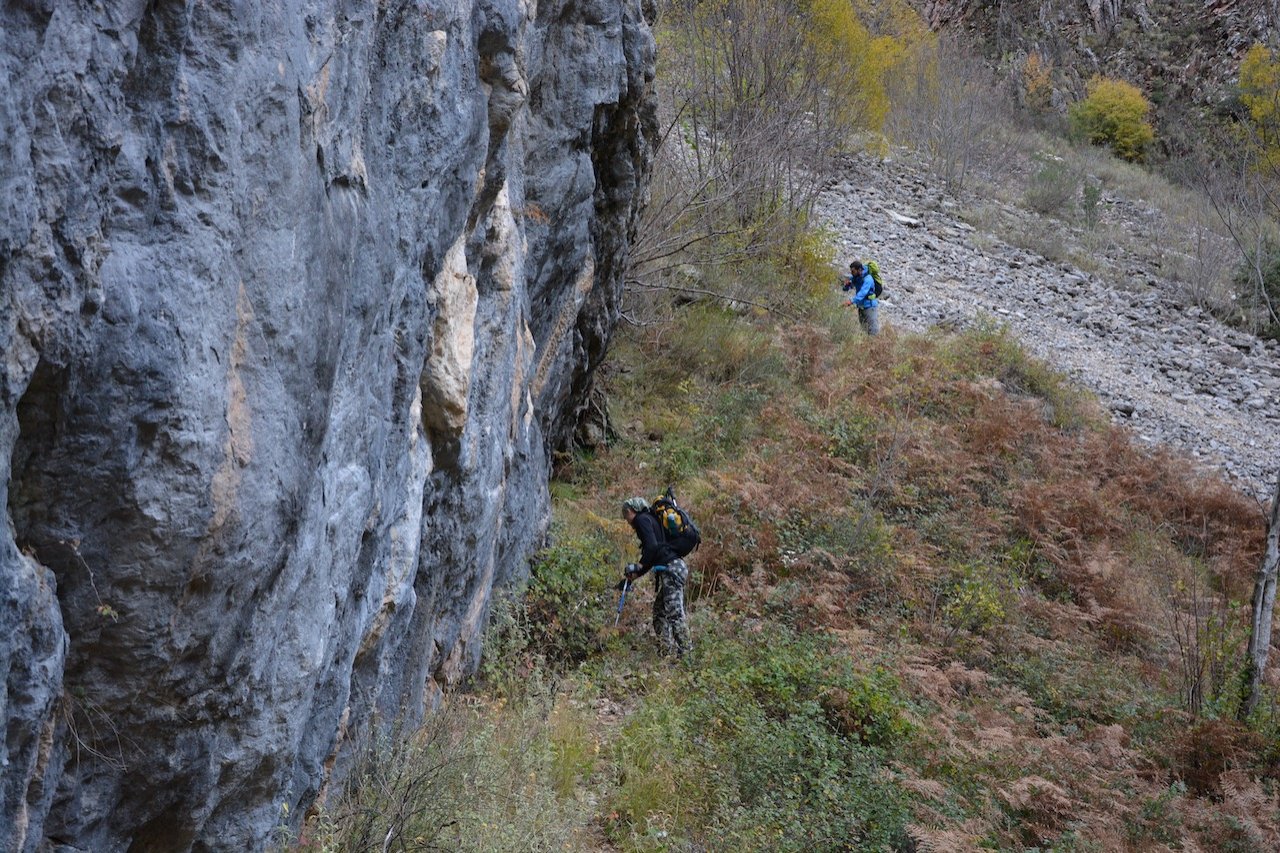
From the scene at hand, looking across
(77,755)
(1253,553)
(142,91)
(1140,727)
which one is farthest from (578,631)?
(1253,553)

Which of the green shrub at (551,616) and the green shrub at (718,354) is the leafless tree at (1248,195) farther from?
the green shrub at (551,616)

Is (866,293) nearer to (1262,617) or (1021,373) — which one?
(1021,373)

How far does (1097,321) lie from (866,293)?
5656 mm

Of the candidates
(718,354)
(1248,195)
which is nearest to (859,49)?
(1248,195)

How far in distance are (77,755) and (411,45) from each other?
2.71m

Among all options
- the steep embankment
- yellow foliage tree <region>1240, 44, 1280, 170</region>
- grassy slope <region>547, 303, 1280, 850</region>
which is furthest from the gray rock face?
the steep embankment

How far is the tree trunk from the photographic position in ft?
23.4

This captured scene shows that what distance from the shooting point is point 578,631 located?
310 inches

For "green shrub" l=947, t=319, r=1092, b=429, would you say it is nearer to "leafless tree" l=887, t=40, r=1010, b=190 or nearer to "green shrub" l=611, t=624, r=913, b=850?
"green shrub" l=611, t=624, r=913, b=850

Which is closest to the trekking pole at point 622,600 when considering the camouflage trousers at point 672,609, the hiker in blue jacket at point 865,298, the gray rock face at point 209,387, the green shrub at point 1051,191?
the camouflage trousers at point 672,609

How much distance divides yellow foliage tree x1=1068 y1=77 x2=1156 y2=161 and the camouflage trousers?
28.6 metres

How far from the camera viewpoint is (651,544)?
317 inches

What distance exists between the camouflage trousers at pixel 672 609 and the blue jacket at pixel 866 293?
8.06m

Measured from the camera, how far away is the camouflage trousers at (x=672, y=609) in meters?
7.93
